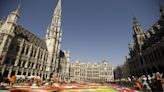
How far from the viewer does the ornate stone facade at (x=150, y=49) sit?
30.4 metres

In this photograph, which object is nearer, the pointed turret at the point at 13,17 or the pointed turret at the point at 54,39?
the pointed turret at the point at 13,17

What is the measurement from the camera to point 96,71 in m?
95.6

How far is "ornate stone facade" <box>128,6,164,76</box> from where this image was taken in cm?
3037

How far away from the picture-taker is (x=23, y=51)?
121 feet

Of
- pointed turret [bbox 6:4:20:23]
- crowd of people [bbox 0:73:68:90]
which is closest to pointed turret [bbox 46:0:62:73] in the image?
pointed turret [bbox 6:4:20:23]

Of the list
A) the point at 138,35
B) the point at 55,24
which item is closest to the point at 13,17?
the point at 55,24

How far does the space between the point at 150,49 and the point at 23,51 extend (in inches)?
1666

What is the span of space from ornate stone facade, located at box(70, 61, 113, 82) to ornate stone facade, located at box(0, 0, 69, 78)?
4279 centimetres

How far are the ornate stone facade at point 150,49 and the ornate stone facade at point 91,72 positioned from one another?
44.4 m

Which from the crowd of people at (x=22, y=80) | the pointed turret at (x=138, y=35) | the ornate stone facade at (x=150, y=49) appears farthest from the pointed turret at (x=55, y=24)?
the ornate stone facade at (x=150, y=49)

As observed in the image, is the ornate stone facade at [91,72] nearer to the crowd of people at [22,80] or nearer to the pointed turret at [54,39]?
the pointed turret at [54,39]

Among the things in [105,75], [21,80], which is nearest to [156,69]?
[21,80]

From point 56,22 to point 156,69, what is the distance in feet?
170

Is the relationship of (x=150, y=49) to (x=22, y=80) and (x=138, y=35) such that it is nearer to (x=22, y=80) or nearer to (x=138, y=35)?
(x=138, y=35)
